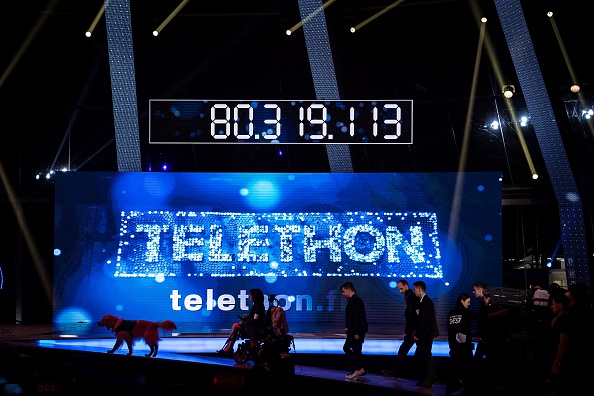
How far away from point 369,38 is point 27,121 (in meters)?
7.24

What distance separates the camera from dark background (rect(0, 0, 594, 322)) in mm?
16453

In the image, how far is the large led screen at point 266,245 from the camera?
Answer: 15.0 m

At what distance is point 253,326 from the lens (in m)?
11.4

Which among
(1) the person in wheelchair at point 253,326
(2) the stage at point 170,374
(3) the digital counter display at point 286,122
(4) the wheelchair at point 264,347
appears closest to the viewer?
(2) the stage at point 170,374

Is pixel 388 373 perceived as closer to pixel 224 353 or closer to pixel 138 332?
pixel 224 353

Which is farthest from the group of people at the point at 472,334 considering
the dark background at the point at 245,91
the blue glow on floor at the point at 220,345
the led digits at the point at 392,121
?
the dark background at the point at 245,91

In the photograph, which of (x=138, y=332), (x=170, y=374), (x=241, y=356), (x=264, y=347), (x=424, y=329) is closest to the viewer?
(x=264, y=347)

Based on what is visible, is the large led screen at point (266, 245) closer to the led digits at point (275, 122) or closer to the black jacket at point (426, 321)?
the led digits at point (275, 122)

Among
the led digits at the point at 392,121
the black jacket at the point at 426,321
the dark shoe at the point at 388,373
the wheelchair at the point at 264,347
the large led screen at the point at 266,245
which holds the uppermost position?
the led digits at the point at 392,121

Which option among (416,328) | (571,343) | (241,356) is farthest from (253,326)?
(571,343)

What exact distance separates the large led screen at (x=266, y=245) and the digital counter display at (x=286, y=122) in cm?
195

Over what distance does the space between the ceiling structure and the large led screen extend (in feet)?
5.91

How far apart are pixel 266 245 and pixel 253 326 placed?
12.6 feet

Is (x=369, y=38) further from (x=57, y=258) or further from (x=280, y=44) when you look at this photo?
(x=57, y=258)
